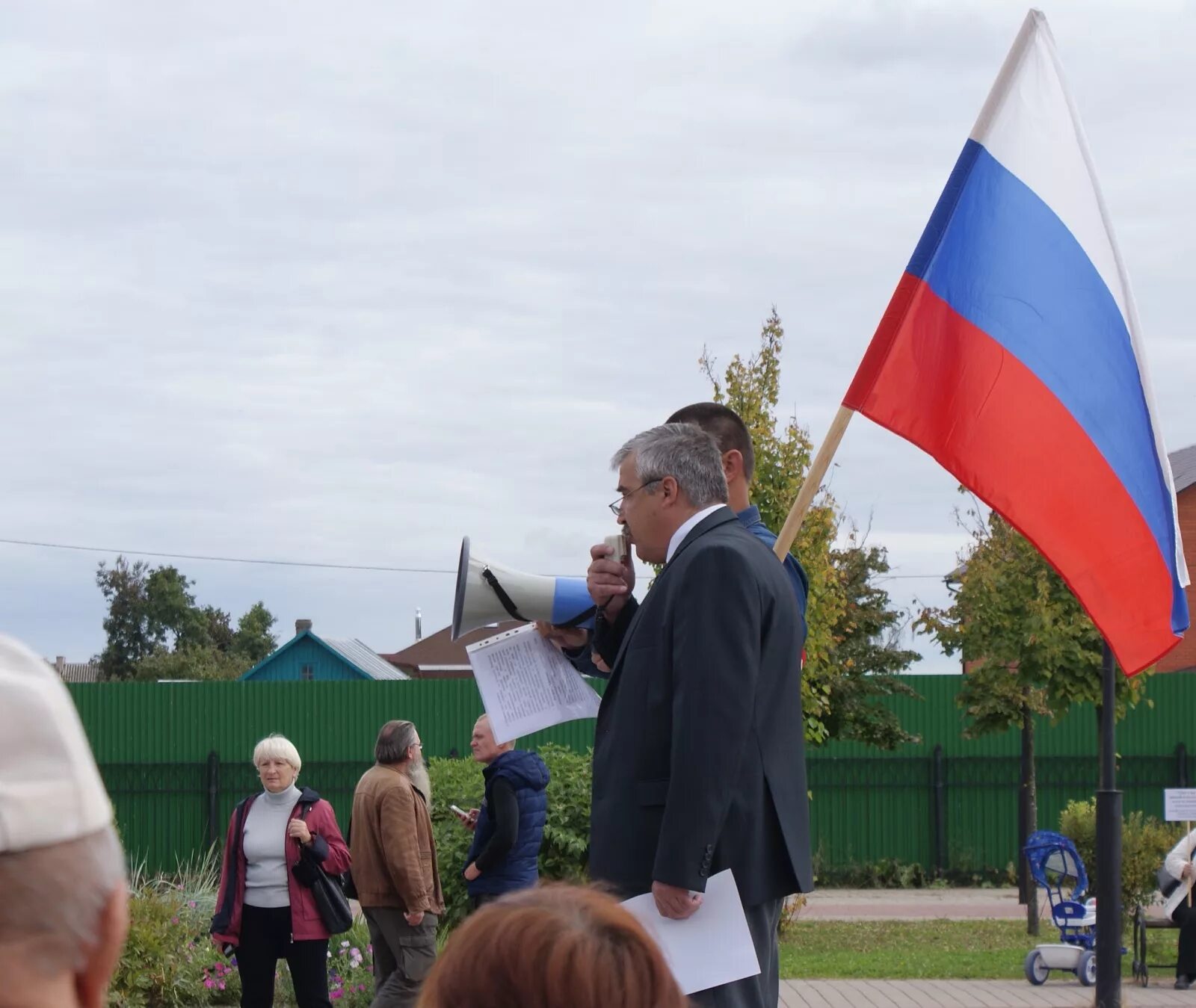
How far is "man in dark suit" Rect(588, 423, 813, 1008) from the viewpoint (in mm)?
3480

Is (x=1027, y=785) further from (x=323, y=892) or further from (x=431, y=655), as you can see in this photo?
(x=431, y=655)

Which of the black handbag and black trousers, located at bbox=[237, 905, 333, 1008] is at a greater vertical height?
the black handbag

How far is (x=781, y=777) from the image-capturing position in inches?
146

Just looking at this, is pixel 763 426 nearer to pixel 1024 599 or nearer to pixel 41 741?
pixel 1024 599

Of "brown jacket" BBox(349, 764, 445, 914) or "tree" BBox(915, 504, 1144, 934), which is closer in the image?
"brown jacket" BBox(349, 764, 445, 914)

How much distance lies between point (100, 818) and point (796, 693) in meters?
2.92

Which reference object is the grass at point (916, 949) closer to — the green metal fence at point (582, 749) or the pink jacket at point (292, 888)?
the pink jacket at point (292, 888)

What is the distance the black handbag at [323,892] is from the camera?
7625mm

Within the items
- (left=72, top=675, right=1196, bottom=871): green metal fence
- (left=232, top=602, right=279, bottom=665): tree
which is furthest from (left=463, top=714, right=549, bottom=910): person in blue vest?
(left=232, top=602, right=279, bottom=665): tree

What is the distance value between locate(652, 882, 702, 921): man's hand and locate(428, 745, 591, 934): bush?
239 inches

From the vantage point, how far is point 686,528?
3.86 m

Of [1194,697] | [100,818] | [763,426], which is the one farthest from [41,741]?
[1194,697]

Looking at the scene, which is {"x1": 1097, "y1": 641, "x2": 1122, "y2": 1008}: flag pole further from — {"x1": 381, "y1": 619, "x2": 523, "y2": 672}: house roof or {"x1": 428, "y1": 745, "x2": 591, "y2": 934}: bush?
{"x1": 381, "y1": 619, "x2": 523, "y2": 672}: house roof

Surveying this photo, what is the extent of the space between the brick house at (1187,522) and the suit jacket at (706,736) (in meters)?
35.1
